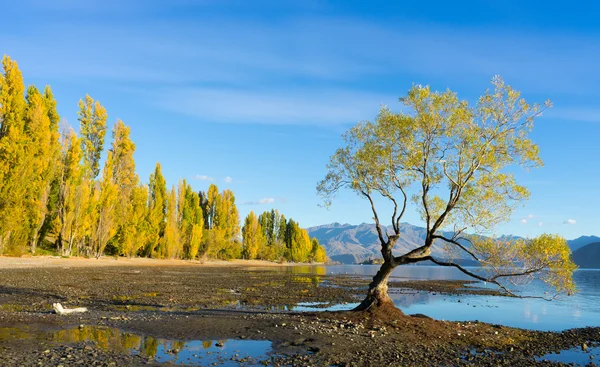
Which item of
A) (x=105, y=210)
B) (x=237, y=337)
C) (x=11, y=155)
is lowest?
(x=237, y=337)

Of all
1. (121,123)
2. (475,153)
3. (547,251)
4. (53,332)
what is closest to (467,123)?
(475,153)

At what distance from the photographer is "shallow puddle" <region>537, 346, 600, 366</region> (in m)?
16.6

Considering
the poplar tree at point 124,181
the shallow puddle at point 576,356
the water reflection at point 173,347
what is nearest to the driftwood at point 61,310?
the water reflection at point 173,347

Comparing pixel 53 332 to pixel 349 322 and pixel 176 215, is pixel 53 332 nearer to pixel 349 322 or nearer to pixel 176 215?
pixel 349 322

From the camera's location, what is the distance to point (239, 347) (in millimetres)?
15297

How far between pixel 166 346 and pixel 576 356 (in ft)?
56.9

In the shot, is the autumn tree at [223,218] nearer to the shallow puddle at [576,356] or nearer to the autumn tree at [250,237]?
the autumn tree at [250,237]

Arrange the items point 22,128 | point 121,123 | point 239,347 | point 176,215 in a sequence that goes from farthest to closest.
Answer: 1. point 176,215
2. point 121,123
3. point 22,128
4. point 239,347

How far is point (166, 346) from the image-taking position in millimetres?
14797

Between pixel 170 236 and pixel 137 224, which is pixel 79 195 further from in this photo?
pixel 170 236

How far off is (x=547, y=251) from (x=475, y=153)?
216 inches

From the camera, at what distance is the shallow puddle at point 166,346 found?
1332 cm

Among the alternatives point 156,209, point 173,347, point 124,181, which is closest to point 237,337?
point 173,347

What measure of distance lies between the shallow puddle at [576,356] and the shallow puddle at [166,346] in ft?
38.2
